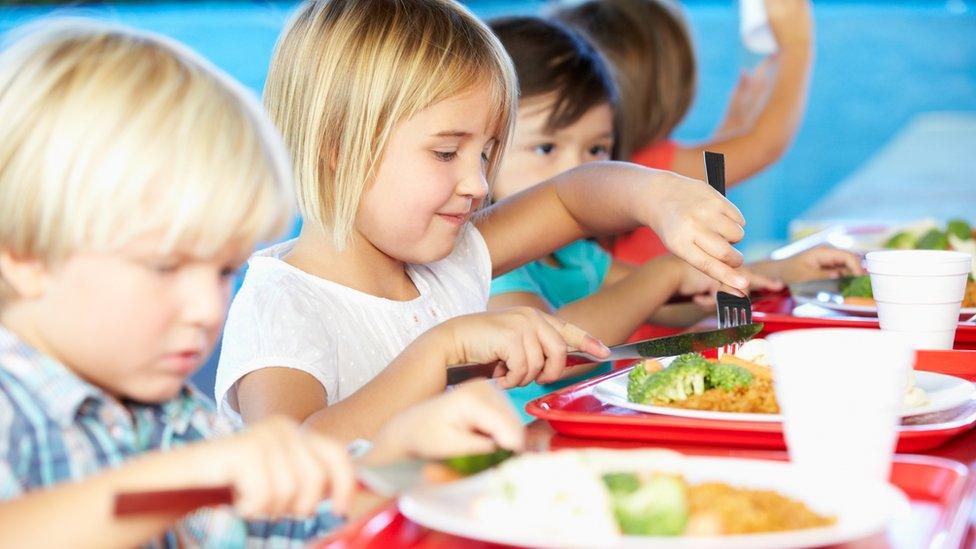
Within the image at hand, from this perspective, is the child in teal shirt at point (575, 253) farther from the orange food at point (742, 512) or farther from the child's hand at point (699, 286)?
the orange food at point (742, 512)

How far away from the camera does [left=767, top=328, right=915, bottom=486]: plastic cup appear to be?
3.11 ft

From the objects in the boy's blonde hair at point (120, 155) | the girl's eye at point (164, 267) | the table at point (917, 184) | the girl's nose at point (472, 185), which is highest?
the boy's blonde hair at point (120, 155)

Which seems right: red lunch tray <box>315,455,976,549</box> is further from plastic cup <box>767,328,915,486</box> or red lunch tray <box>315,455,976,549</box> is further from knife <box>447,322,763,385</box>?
knife <box>447,322,763,385</box>

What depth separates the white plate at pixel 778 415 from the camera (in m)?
1.17

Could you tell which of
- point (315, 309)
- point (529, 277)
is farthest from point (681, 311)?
point (315, 309)

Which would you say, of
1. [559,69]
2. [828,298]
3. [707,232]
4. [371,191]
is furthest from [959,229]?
[371,191]

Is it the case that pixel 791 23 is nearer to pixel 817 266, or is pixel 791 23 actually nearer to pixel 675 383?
pixel 817 266

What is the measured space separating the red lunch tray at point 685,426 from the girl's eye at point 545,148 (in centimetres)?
116

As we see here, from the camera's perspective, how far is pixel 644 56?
306cm

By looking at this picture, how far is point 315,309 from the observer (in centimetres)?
161

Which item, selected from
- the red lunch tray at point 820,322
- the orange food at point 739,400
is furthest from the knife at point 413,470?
the red lunch tray at point 820,322

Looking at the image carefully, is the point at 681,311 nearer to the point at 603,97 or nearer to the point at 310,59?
the point at 603,97

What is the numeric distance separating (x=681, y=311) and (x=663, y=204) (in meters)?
1.06

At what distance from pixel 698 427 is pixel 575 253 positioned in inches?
55.8
